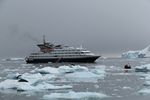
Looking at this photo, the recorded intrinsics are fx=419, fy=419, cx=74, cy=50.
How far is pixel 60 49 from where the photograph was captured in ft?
311

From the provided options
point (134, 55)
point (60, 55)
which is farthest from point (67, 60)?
point (134, 55)

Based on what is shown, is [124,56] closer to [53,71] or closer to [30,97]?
[53,71]

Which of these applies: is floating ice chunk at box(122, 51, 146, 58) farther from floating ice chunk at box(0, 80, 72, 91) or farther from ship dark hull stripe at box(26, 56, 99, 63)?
floating ice chunk at box(0, 80, 72, 91)

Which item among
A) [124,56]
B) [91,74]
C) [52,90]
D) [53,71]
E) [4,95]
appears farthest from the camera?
[124,56]

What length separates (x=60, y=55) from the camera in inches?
3676

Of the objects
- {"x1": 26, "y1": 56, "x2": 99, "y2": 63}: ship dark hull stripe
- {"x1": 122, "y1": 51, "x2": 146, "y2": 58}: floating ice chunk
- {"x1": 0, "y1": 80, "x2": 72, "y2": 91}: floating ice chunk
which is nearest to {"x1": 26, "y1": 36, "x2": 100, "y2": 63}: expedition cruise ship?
{"x1": 26, "y1": 56, "x2": 99, "y2": 63}: ship dark hull stripe

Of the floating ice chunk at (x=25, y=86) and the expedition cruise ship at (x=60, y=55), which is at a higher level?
the expedition cruise ship at (x=60, y=55)

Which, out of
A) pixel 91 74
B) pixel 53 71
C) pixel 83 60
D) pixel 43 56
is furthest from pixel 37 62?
pixel 91 74

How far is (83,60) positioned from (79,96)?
66.7 metres

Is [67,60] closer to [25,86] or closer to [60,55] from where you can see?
[60,55]

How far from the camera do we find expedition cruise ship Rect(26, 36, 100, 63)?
90750 millimetres

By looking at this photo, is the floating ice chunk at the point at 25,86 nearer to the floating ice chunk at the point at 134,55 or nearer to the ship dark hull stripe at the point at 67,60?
the ship dark hull stripe at the point at 67,60

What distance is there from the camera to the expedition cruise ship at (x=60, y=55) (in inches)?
3573

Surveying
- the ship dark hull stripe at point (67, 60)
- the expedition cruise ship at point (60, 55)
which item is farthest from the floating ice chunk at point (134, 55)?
the ship dark hull stripe at point (67, 60)
